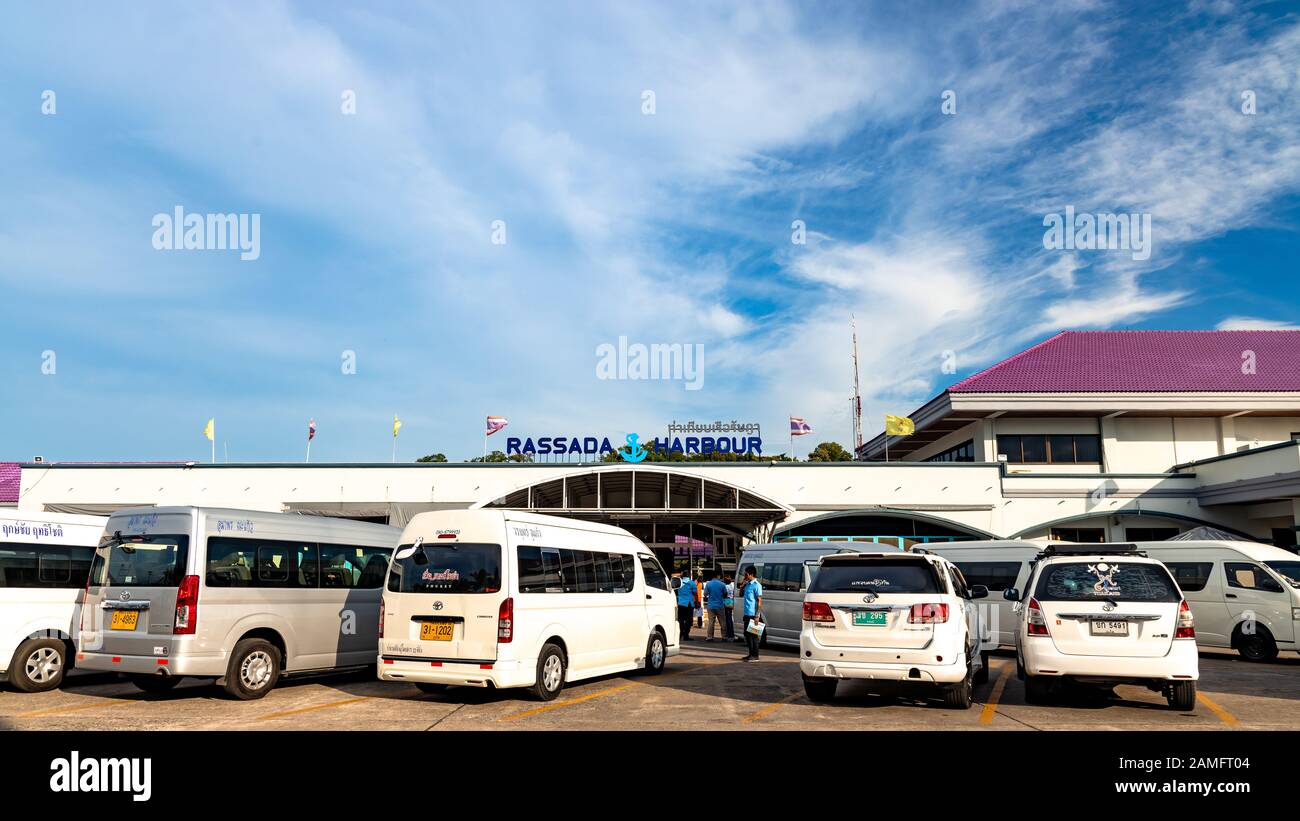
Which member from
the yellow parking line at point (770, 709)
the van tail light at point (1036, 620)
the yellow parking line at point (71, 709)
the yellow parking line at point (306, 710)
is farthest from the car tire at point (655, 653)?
the yellow parking line at point (71, 709)

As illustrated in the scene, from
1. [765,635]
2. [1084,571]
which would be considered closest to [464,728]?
[1084,571]

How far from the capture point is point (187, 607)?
987cm

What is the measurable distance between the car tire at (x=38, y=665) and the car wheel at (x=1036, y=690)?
Answer: 38.6 ft

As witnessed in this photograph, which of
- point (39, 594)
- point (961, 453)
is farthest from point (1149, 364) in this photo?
point (39, 594)

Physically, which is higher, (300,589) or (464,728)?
(300,589)

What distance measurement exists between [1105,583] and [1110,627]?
486 mm

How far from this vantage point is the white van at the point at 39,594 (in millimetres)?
10781

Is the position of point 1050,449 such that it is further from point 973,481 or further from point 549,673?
point 549,673

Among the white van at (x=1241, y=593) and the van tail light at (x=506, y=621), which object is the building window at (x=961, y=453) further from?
the van tail light at (x=506, y=621)

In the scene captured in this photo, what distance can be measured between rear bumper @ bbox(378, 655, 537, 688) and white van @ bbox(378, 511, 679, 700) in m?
0.01

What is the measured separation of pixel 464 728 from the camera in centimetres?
827

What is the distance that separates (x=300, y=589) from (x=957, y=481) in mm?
26819

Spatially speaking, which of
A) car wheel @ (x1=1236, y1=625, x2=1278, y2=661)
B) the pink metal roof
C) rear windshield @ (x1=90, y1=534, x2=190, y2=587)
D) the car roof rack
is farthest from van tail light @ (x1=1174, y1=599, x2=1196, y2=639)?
the pink metal roof
